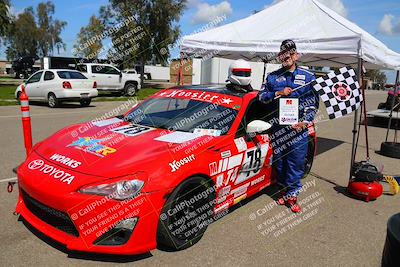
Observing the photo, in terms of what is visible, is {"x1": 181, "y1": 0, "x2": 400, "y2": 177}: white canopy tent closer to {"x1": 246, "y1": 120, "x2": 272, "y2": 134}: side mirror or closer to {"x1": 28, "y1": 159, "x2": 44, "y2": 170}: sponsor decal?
{"x1": 246, "y1": 120, "x2": 272, "y2": 134}: side mirror

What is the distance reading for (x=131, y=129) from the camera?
3975 millimetres

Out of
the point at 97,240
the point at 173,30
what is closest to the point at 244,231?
the point at 97,240

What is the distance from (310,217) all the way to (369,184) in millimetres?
1184

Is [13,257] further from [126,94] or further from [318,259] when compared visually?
[126,94]

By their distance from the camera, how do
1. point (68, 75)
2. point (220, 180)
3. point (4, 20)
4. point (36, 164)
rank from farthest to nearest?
point (4, 20) → point (68, 75) → point (220, 180) → point (36, 164)

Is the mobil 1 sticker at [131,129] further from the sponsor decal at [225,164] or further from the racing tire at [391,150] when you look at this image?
the racing tire at [391,150]

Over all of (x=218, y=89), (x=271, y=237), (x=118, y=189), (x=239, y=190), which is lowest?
(x=271, y=237)

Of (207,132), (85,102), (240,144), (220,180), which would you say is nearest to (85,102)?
(85,102)

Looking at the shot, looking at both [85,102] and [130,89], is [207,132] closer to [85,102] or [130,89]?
[85,102]

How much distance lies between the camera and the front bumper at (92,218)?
9.05 ft

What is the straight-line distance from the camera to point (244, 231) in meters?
3.73

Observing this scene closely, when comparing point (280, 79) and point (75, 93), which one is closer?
point (280, 79)

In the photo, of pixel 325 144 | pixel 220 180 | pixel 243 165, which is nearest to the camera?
pixel 220 180

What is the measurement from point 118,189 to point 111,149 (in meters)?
0.62
